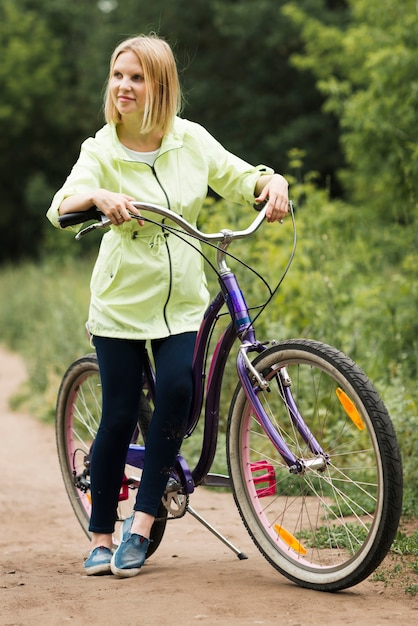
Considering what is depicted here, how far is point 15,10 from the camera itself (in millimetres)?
41000

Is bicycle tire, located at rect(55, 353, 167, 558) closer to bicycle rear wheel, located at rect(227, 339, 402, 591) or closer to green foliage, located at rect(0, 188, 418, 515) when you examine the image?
bicycle rear wheel, located at rect(227, 339, 402, 591)

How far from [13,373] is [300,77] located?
22.9 metres

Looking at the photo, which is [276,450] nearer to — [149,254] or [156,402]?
[156,402]

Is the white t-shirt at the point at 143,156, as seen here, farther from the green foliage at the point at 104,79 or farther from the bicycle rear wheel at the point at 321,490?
the green foliage at the point at 104,79

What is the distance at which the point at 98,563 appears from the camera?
12.7 feet

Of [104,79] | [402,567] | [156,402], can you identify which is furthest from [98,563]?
[104,79]

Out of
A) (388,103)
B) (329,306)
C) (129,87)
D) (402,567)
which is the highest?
(388,103)

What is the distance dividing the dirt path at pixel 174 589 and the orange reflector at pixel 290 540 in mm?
115

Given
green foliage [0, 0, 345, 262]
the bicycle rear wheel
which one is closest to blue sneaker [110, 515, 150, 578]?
the bicycle rear wheel

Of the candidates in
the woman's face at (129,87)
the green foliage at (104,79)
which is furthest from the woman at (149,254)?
the green foliage at (104,79)

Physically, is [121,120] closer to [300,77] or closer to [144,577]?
[144,577]

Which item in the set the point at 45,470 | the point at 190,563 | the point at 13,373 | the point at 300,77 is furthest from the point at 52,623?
the point at 300,77

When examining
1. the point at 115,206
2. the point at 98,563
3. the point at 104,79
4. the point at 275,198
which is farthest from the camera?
the point at 104,79

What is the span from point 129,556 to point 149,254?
105 cm
